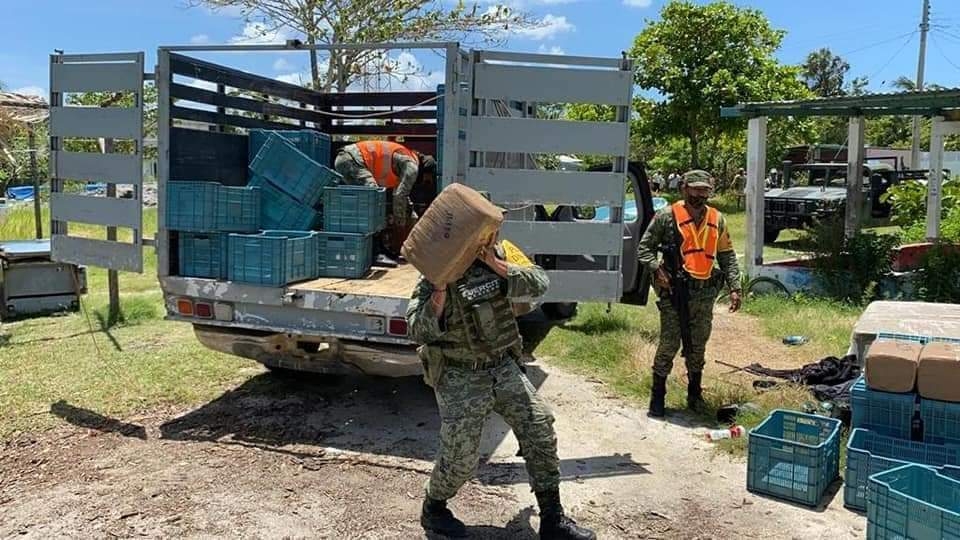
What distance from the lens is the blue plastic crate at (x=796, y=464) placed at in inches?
162

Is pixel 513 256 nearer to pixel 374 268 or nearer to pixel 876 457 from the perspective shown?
pixel 876 457

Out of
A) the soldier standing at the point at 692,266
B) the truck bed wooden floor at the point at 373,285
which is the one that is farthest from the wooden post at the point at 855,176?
the truck bed wooden floor at the point at 373,285

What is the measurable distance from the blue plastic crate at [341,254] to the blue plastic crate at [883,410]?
123 inches

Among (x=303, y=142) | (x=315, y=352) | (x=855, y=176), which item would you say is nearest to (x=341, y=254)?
(x=315, y=352)

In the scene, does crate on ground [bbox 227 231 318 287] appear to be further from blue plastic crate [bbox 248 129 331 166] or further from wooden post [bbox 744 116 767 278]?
wooden post [bbox 744 116 767 278]

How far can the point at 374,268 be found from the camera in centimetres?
600

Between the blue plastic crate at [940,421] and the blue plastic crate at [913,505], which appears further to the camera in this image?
the blue plastic crate at [940,421]

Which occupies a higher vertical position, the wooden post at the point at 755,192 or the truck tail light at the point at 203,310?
the wooden post at the point at 755,192

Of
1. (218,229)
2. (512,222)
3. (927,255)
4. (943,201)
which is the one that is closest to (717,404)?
(512,222)

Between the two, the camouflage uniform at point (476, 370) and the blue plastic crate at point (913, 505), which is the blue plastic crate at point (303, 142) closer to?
the camouflage uniform at point (476, 370)

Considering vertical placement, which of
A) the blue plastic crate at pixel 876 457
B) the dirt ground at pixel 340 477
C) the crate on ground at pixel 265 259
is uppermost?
the crate on ground at pixel 265 259

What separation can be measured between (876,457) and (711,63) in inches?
732

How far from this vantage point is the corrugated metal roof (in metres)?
8.89

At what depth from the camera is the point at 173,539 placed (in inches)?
144
